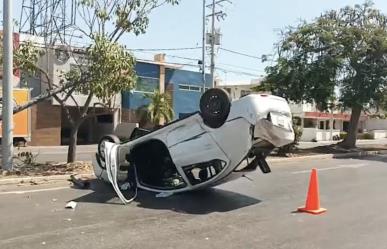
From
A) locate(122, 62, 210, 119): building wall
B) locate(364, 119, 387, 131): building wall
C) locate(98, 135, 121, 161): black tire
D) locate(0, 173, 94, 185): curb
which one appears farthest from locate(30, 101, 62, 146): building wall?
locate(364, 119, 387, 131): building wall

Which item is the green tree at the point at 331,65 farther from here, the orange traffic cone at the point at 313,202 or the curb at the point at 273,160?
the orange traffic cone at the point at 313,202

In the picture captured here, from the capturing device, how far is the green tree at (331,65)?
26.4 meters

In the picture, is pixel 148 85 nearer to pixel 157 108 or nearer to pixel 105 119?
pixel 157 108

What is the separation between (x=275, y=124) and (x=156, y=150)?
273cm

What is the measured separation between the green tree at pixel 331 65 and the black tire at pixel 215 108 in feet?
54.9

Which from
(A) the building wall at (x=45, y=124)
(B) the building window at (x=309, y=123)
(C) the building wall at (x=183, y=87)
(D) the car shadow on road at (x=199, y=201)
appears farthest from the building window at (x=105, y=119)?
(D) the car shadow on road at (x=199, y=201)

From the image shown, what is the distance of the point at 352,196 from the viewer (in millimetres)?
11641

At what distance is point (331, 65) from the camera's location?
86.1ft

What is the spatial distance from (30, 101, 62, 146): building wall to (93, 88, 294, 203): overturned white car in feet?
80.8

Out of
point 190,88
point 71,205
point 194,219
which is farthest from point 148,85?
point 194,219

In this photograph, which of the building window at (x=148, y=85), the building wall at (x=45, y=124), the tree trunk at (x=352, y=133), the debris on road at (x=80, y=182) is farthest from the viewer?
the building window at (x=148, y=85)

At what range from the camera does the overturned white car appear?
32.3ft

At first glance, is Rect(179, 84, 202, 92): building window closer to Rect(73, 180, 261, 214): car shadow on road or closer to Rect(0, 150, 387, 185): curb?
Rect(0, 150, 387, 185): curb

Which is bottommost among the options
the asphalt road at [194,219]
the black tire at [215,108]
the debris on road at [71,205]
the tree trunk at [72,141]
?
the asphalt road at [194,219]
